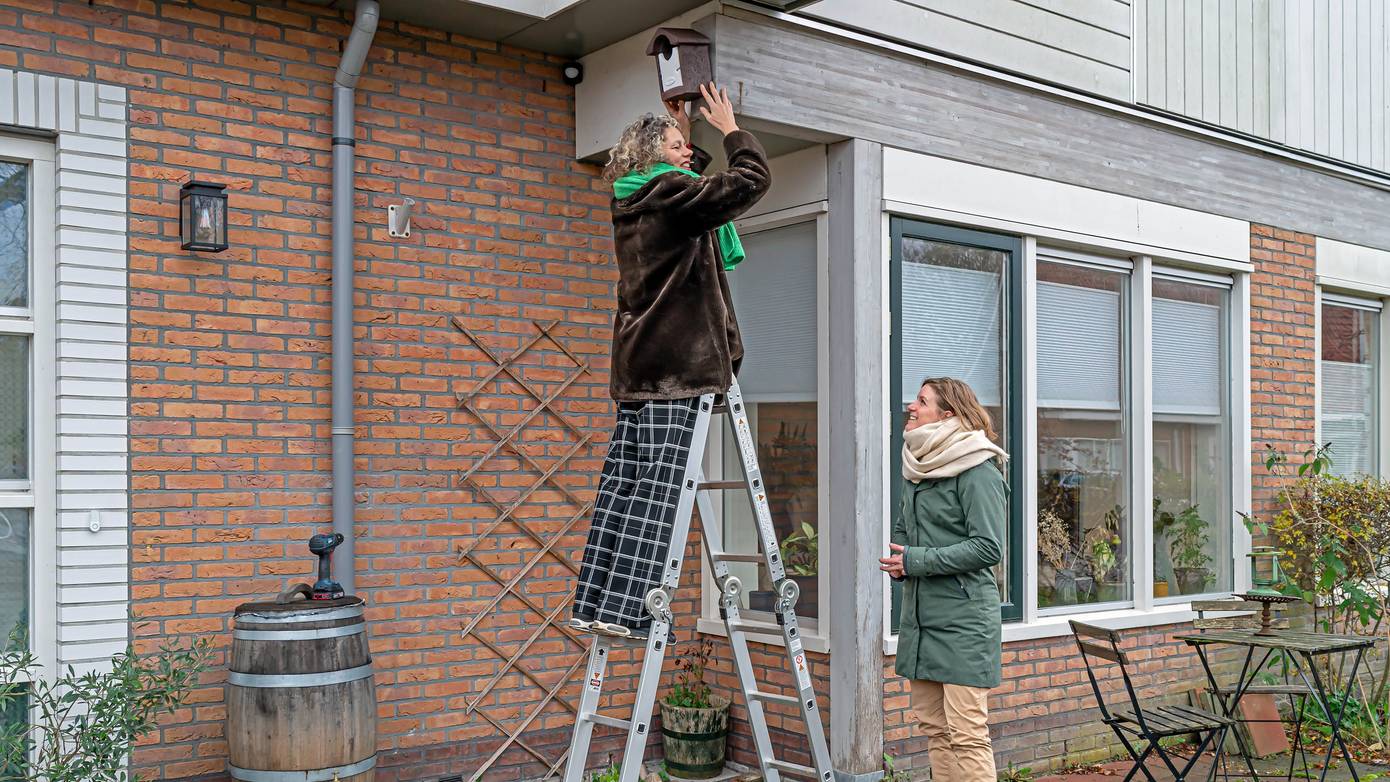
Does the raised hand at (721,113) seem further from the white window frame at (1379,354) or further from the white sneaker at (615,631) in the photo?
the white window frame at (1379,354)

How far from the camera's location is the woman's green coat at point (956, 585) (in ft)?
13.9

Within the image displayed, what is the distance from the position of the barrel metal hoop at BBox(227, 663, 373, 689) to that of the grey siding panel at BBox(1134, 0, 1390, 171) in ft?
16.6

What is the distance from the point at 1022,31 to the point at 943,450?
2680 millimetres

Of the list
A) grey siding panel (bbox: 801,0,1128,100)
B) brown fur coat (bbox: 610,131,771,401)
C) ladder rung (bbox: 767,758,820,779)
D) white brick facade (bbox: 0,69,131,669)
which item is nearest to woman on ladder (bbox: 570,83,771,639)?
brown fur coat (bbox: 610,131,771,401)

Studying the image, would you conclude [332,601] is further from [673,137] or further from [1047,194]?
[1047,194]

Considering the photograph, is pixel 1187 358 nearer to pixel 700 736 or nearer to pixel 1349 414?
pixel 1349 414

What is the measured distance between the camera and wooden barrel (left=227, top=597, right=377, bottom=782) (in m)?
4.05

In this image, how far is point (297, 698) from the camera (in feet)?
13.3

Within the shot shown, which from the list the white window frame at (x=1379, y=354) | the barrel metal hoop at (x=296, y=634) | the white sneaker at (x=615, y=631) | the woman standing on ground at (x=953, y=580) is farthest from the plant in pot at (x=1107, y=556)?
the barrel metal hoop at (x=296, y=634)

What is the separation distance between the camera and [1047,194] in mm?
6102

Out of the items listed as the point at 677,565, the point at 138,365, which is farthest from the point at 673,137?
the point at 138,365

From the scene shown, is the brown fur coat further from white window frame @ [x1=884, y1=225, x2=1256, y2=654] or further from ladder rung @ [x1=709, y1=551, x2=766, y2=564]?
white window frame @ [x1=884, y1=225, x2=1256, y2=654]

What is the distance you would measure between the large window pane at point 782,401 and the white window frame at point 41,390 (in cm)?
279

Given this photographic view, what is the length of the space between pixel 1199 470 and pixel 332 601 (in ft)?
16.6
